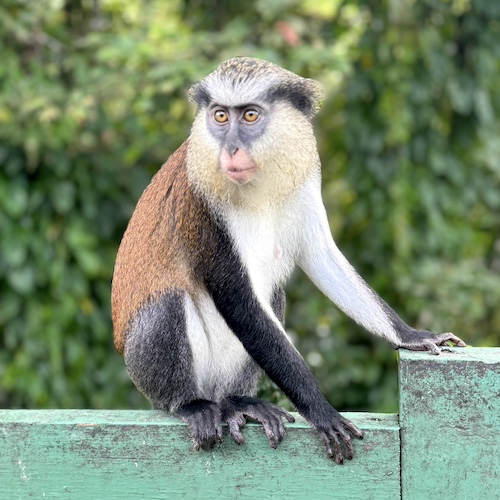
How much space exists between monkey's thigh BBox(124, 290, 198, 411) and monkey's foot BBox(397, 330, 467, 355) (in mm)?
776

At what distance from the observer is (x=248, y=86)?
3514mm

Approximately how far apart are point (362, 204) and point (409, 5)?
1280 millimetres

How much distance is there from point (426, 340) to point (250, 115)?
3.43 ft

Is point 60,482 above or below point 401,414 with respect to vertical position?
below

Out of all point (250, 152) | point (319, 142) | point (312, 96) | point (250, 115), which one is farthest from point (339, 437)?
point (319, 142)

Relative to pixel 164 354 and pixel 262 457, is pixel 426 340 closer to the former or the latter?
pixel 262 457

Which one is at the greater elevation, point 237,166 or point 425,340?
point 237,166

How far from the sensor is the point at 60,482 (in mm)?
2902

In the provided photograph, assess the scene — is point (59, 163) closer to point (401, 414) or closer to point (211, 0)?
point (211, 0)

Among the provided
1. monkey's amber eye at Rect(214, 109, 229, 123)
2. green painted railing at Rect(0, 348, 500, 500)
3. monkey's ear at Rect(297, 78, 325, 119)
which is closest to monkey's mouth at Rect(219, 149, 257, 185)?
monkey's amber eye at Rect(214, 109, 229, 123)

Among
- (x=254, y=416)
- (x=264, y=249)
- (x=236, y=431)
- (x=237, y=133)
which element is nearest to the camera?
(x=236, y=431)

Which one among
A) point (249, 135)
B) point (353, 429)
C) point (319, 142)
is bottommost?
point (353, 429)

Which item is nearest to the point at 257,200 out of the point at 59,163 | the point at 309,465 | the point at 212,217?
the point at 212,217

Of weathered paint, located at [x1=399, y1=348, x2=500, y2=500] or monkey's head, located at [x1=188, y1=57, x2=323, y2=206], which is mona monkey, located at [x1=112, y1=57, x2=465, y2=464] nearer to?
monkey's head, located at [x1=188, y1=57, x2=323, y2=206]
